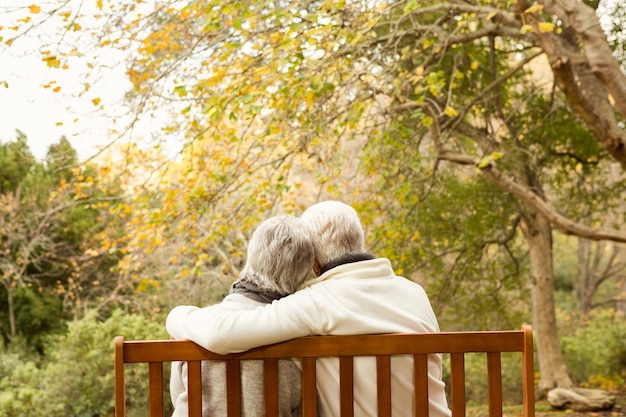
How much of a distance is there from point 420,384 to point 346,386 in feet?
0.67

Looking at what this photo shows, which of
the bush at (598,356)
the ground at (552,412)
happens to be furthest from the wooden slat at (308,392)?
the bush at (598,356)

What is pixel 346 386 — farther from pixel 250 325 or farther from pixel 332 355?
pixel 250 325

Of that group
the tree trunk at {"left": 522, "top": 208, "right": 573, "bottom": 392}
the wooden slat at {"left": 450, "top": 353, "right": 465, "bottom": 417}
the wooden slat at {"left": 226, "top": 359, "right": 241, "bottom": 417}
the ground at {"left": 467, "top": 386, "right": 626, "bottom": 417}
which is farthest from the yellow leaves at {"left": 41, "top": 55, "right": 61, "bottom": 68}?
the tree trunk at {"left": 522, "top": 208, "right": 573, "bottom": 392}

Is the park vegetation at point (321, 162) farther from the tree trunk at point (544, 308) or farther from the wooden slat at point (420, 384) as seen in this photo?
the wooden slat at point (420, 384)

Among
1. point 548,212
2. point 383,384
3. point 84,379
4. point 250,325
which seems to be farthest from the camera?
point 84,379

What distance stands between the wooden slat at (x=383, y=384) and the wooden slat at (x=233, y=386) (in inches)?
14.5

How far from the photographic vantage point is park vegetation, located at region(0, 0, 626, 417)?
5.11 metres

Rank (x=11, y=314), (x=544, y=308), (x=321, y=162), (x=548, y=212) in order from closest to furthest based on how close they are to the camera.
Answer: (x=321, y=162) → (x=548, y=212) → (x=544, y=308) → (x=11, y=314)

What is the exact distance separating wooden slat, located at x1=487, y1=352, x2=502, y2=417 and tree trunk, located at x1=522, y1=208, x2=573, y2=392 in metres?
7.28

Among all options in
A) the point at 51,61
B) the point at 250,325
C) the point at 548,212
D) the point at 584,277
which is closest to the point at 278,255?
the point at 250,325

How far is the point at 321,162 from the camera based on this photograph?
19.3ft

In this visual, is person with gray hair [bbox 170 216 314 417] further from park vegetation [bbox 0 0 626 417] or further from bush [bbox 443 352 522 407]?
bush [bbox 443 352 522 407]

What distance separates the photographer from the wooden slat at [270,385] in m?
2.16

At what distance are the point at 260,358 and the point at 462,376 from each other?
0.54m
